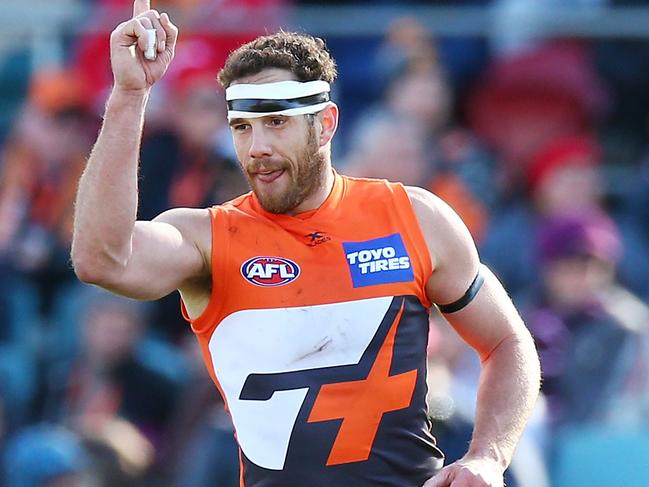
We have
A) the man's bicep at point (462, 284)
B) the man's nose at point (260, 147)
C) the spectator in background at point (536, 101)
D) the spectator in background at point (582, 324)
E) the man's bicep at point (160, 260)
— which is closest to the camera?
the man's bicep at point (160, 260)

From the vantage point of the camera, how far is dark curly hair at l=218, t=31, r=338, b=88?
17.0 ft

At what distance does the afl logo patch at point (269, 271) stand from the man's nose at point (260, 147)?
34cm

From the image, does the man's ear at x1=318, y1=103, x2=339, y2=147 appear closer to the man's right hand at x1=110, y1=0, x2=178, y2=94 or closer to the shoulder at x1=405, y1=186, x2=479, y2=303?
the shoulder at x1=405, y1=186, x2=479, y2=303

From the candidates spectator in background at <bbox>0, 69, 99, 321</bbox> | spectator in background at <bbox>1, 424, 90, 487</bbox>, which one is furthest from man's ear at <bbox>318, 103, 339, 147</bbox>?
spectator in background at <bbox>0, 69, 99, 321</bbox>

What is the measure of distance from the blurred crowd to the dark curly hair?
103 inches

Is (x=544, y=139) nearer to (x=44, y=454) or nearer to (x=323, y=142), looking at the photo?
(x=44, y=454)

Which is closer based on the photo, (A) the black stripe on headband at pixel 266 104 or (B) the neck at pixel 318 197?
(A) the black stripe on headband at pixel 266 104

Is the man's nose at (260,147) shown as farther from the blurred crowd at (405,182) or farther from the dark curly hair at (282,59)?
the blurred crowd at (405,182)

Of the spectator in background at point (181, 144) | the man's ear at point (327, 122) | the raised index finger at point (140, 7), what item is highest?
the raised index finger at point (140, 7)

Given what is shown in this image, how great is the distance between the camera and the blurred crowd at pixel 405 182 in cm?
841

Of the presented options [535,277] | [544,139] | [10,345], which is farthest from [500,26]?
[10,345]

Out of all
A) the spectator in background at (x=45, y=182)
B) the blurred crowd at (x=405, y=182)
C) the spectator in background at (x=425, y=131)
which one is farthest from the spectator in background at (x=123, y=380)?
the spectator in background at (x=425, y=131)

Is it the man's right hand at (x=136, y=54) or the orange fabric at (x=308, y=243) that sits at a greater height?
the man's right hand at (x=136, y=54)

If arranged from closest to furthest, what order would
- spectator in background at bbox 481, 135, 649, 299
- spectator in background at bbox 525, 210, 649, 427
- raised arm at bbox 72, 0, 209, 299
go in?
raised arm at bbox 72, 0, 209, 299 → spectator in background at bbox 525, 210, 649, 427 → spectator in background at bbox 481, 135, 649, 299
